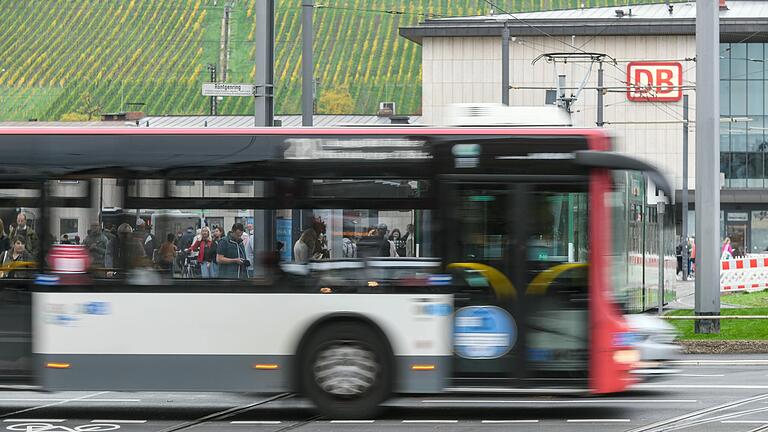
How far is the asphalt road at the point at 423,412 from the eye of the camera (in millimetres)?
11367

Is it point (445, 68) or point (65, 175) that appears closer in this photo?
point (65, 175)

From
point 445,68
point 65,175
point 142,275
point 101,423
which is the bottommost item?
point 101,423

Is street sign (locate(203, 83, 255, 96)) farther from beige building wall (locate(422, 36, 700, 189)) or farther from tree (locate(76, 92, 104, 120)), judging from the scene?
tree (locate(76, 92, 104, 120))

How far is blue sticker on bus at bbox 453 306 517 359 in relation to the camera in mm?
11711

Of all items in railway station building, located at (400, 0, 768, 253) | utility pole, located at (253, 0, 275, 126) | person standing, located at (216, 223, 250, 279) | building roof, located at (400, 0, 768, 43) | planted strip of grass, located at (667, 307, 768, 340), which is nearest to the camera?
person standing, located at (216, 223, 250, 279)

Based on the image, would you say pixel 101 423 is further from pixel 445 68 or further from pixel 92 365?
pixel 445 68

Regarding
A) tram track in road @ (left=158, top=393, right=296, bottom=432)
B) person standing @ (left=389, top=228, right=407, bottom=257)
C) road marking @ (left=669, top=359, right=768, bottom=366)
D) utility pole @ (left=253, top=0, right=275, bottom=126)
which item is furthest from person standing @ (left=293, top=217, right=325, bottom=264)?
road marking @ (left=669, top=359, right=768, bottom=366)

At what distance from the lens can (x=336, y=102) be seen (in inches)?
4215

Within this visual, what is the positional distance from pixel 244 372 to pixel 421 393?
1595 mm

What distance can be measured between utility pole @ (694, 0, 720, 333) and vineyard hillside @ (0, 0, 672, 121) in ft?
270

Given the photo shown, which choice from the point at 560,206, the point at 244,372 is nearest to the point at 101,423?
the point at 244,372

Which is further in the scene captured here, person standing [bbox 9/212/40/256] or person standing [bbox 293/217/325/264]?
person standing [bbox 9/212/40/256]

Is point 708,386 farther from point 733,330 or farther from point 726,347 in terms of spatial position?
point 733,330

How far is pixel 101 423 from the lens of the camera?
11.7 meters
